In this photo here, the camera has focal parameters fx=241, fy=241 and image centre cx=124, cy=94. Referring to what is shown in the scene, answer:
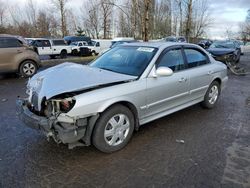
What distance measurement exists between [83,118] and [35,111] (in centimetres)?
83

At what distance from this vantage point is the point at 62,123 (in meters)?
3.14

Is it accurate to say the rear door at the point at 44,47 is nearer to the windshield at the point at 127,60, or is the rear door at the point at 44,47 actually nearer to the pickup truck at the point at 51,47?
the pickup truck at the point at 51,47

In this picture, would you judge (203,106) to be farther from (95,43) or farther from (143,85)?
(95,43)

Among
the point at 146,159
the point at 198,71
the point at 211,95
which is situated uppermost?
the point at 198,71

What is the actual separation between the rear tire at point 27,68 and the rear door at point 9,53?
0.93 feet

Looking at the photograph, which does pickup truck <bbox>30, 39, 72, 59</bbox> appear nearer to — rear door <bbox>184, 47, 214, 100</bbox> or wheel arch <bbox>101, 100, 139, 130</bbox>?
rear door <bbox>184, 47, 214, 100</bbox>

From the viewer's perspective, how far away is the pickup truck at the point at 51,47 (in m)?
21.3

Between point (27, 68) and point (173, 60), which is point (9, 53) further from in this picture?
point (173, 60)

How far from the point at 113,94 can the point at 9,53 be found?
730 centimetres

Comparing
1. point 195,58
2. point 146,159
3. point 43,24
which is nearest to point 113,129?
point 146,159

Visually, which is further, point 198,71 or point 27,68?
point 27,68

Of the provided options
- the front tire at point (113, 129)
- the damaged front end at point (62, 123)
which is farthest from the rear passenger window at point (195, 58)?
the damaged front end at point (62, 123)

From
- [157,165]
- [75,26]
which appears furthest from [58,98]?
[75,26]

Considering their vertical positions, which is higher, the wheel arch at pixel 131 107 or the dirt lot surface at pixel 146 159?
the wheel arch at pixel 131 107
